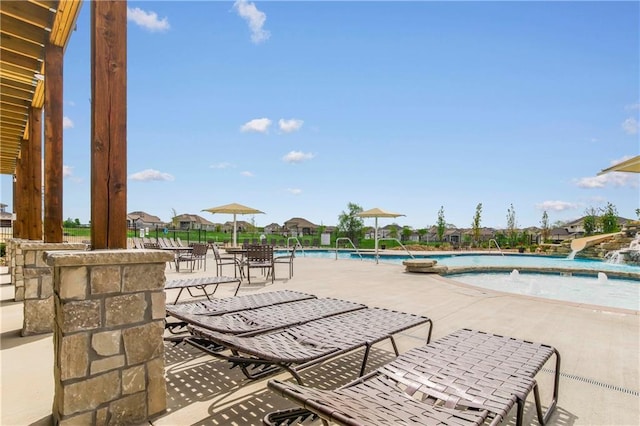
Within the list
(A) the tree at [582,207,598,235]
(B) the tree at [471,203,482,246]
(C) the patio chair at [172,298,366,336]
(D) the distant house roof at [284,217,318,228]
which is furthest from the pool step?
(D) the distant house roof at [284,217,318,228]

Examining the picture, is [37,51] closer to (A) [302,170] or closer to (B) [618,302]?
(B) [618,302]

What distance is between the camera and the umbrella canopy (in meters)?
4.50

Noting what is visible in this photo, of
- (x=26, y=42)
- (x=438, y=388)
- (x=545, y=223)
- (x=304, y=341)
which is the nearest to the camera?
(x=438, y=388)

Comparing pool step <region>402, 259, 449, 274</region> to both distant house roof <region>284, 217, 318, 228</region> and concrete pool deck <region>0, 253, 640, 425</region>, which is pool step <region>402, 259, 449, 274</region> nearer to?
concrete pool deck <region>0, 253, 640, 425</region>

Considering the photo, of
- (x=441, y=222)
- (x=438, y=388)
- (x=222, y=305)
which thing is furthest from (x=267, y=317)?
(x=441, y=222)

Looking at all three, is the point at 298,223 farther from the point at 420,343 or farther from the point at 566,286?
the point at 420,343

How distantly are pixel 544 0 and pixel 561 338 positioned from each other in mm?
8635

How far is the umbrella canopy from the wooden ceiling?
7.09 meters

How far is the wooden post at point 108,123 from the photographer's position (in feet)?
6.57

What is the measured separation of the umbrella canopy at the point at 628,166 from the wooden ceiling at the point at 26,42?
7.09 m

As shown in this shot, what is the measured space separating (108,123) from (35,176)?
5.47 metres

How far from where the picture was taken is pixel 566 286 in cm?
945

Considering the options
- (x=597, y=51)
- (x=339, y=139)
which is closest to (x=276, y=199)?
(x=339, y=139)

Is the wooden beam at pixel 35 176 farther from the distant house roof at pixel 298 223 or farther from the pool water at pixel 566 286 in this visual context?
the distant house roof at pixel 298 223
